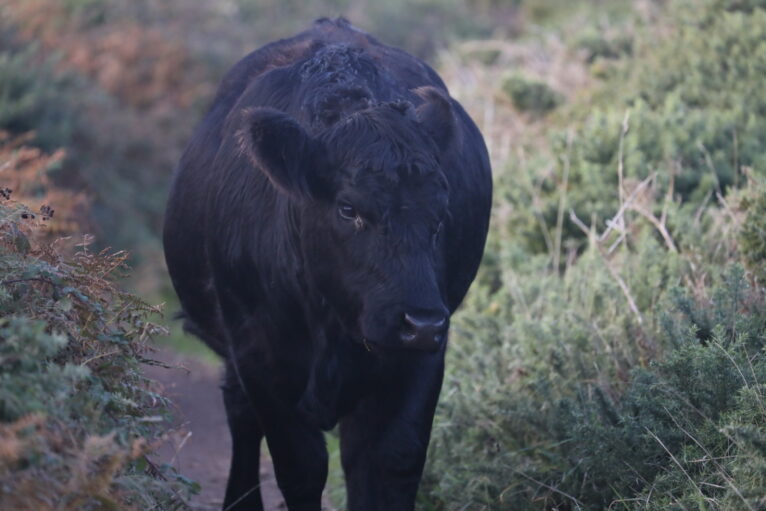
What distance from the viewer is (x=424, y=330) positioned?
3.76 m

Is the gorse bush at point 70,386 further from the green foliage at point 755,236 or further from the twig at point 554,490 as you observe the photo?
the green foliage at point 755,236

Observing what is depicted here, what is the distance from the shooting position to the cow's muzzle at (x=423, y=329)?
376cm

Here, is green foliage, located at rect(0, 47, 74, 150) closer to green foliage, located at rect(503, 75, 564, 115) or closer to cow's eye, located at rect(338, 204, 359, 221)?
green foliage, located at rect(503, 75, 564, 115)

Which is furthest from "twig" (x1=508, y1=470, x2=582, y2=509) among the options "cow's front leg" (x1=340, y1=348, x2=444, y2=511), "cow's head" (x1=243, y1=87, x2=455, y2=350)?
"cow's head" (x1=243, y1=87, x2=455, y2=350)

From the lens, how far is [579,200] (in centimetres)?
773

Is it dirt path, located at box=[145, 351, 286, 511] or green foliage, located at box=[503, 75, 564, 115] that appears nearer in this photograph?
dirt path, located at box=[145, 351, 286, 511]

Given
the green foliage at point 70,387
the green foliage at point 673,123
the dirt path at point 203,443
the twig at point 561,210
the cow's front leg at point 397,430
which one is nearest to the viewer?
the green foliage at point 70,387

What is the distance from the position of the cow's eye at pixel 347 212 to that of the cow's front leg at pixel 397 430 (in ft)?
2.28

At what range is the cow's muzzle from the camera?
3.76 metres

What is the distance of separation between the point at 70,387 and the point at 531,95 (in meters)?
7.91

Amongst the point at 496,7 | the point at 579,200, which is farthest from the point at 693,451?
the point at 496,7

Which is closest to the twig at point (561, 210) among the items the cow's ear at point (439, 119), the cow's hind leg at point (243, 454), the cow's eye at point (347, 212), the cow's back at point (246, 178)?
the cow's back at point (246, 178)

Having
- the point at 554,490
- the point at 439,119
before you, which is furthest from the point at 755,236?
the point at 439,119

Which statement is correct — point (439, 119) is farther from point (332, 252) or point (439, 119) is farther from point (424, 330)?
point (424, 330)
